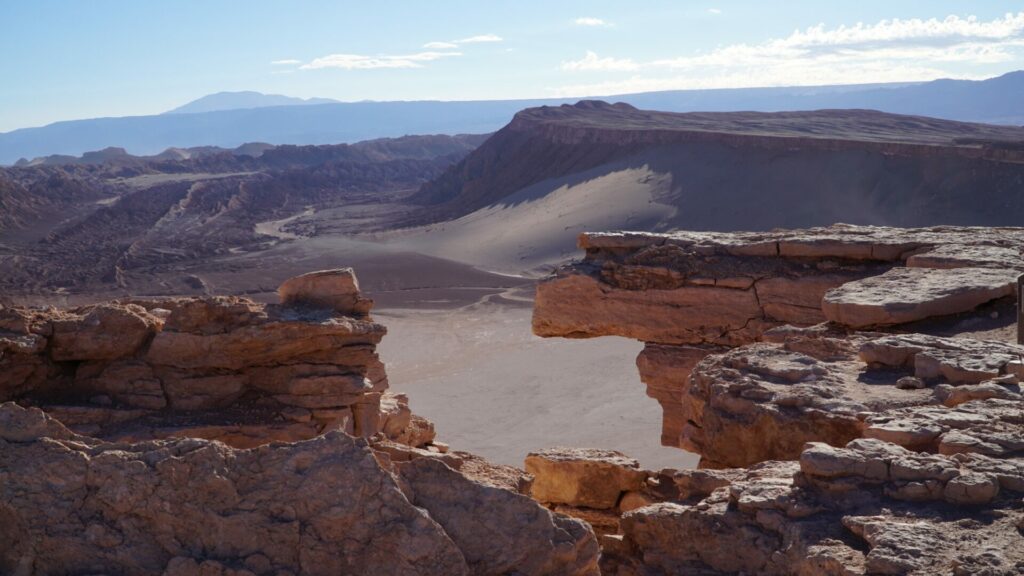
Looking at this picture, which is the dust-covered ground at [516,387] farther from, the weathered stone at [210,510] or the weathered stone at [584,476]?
the weathered stone at [210,510]

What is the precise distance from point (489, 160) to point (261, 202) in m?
13.2

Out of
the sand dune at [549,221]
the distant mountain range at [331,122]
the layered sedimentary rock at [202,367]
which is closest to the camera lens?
the layered sedimentary rock at [202,367]

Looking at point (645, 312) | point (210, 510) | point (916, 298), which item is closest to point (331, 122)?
point (645, 312)

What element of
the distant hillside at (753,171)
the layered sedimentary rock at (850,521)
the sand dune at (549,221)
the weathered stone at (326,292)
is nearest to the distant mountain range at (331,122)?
the distant hillside at (753,171)

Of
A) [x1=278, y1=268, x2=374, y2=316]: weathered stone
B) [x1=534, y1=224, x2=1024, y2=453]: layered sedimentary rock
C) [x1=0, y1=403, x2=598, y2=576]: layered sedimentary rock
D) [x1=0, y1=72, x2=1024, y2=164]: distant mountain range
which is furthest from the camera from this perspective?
[x1=0, y1=72, x2=1024, y2=164]: distant mountain range

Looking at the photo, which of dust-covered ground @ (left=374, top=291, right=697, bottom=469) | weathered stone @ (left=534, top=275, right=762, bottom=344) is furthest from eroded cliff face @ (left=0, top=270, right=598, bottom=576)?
dust-covered ground @ (left=374, top=291, right=697, bottom=469)

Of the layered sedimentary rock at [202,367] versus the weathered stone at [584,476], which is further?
the weathered stone at [584,476]

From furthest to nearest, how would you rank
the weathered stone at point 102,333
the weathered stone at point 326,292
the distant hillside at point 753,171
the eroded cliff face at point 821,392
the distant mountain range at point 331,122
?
the distant mountain range at point 331,122
the distant hillside at point 753,171
the weathered stone at point 326,292
the weathered stone at point 102,333
the eroded cliff face at point 821,392

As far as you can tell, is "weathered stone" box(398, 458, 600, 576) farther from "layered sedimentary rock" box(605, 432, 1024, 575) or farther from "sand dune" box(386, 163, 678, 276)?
"sand dune" box(386, 163, 678, 276)

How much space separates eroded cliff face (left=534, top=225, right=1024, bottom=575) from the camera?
323 centimetres

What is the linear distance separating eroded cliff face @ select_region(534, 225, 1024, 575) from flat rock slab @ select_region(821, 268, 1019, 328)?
13mm

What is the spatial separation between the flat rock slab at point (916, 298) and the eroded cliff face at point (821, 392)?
0.04 ft

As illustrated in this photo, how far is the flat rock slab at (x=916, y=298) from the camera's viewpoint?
19.5 ft

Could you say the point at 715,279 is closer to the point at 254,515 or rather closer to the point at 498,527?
the point at 498,527
